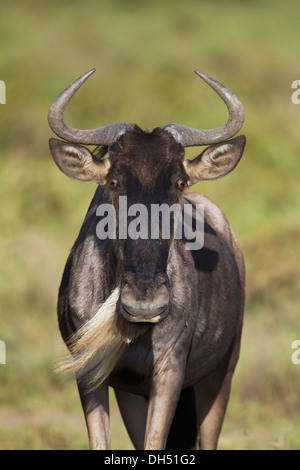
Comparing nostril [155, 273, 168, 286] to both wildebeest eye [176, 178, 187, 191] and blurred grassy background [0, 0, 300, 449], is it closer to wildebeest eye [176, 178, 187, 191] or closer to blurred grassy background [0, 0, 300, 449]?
wildebeest eye [176, 178, 187, 191]

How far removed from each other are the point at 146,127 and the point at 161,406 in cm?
197

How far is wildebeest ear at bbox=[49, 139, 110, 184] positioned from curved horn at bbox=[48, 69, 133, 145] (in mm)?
56

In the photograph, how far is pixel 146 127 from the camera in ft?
22.9

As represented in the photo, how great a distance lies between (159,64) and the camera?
26.9 m

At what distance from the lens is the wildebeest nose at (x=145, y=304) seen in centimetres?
562

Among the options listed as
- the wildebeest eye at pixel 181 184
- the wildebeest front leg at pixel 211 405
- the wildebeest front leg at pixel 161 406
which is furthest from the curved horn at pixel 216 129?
the wildebeest front leg at pixel 211 405

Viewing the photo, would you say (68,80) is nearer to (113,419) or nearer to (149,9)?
(149,9)

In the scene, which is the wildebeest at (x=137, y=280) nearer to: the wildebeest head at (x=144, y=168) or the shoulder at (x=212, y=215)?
the wildebeest head at (x=144, y=168)

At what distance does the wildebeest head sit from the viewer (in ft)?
18.6

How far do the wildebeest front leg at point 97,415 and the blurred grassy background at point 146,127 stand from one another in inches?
19.9

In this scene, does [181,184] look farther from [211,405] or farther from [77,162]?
[211,405]

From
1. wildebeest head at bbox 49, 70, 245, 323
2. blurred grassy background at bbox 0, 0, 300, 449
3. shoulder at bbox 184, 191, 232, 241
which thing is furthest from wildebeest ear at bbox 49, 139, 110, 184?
shoulder at bbox 184, 191, 232, 241

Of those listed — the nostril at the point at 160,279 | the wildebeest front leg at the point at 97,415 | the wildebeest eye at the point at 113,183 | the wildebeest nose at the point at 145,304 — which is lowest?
the wildebeest front leg at the point at 97,415
